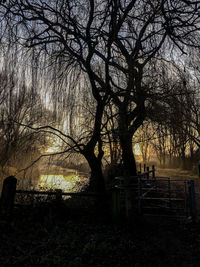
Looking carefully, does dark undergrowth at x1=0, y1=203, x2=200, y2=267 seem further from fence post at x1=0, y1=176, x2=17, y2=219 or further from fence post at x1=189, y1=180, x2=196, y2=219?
fence post at x1=189, y1=180, x2=196, y2=219

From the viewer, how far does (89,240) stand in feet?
14.6

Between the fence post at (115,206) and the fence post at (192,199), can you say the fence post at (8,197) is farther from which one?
the fence post at (192,199)

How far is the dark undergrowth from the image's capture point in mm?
3680

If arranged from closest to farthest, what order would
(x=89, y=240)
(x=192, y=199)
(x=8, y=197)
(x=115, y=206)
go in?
(x=89, y=240) < (x=8, y=197) < (x=115, y=206) < (x=192, y=199)

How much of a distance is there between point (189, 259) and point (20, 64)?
5.07 metres

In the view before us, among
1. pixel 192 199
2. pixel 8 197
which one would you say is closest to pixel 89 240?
pixel 8 197

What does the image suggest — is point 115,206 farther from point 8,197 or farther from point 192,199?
point 8,197

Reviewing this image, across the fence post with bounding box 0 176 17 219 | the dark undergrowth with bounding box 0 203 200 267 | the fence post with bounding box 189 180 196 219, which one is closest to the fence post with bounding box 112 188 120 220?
the dark undergrowth with bounding box 0 203 200 267

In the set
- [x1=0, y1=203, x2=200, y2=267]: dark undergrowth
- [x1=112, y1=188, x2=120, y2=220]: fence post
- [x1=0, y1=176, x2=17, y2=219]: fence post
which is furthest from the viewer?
[x1=112, y1=188, x2=120, y2=220]: fence post

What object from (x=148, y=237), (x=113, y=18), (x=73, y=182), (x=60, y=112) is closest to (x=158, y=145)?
(x=148, y=237)

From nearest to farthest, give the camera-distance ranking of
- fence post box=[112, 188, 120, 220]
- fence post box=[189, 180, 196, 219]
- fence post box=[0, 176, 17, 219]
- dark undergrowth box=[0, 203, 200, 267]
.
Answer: dark undergrowth box=[0, 203, 200, 267]
fence post box=[0, 176, 17, 219]
fence post box=[112, 188, 120, 220]
fence post box=[189, 180, 196, 219]

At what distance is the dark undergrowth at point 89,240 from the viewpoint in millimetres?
3680

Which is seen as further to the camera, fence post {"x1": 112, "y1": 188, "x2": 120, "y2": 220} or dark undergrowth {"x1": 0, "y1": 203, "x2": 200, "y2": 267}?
fence post {"x1": 112, "y1": 188, "x2": 120, "y2": 220}

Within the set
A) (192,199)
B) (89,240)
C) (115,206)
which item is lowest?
(89,240)
